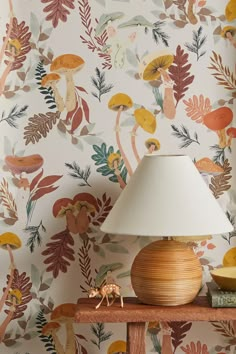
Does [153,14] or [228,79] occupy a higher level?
[153,14]

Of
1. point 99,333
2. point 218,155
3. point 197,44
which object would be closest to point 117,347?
point 99,333

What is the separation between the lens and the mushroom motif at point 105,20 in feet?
7.41

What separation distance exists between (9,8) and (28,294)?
93 centimetres

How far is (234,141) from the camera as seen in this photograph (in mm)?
2285

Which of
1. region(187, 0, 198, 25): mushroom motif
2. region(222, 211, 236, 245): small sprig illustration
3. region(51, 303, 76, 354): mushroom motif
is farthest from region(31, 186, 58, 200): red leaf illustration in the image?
region(187, 0, 198, 25): mushroom motif

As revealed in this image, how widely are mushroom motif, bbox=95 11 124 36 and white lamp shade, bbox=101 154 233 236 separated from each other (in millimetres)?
488

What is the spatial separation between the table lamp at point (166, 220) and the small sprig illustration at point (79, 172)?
261mm

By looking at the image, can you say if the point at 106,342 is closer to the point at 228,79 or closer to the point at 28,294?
the point at 28,294

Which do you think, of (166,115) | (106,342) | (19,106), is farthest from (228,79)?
(106,342)

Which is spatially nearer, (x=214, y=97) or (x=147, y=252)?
(x=147, y=252)

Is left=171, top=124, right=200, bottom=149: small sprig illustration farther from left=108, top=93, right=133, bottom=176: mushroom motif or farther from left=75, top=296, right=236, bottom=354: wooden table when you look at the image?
left=75, top=296, right=236, bottom=354: wooden table

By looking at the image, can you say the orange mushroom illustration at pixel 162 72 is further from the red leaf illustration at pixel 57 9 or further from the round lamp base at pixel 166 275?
the round lamp base at pixel 166 275

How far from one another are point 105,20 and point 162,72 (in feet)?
0.82

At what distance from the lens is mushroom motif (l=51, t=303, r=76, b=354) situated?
90.1 inches
